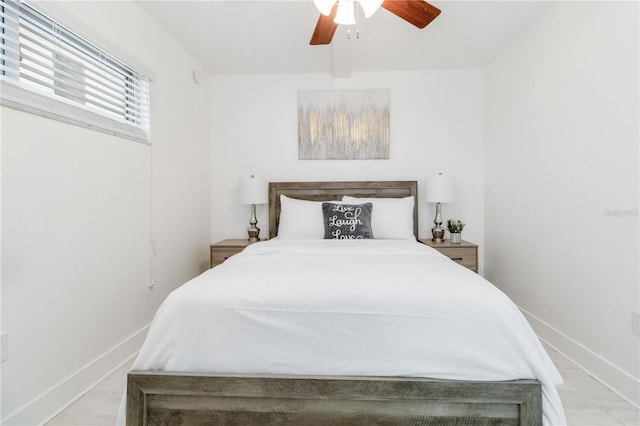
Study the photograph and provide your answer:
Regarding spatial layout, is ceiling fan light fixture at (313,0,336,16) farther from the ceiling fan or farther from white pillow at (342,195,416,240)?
white pillow at (342,195,416,240)

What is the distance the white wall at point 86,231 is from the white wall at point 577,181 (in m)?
3.00

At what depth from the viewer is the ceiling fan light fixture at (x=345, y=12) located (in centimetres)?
187

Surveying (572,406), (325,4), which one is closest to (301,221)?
(325,4)

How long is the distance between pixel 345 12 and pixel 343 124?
1.72m

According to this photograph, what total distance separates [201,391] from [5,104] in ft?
4.87

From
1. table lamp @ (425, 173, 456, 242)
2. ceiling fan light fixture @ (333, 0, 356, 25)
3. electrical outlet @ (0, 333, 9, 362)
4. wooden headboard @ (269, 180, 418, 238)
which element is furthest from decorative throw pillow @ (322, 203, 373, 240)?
electrical outlet @ (0, 333, 9, 362)

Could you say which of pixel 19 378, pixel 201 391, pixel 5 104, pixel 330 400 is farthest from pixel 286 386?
pixel 5 104

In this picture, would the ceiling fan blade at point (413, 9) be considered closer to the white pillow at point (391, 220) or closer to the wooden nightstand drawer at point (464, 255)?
the white pillow at point (391, 220)

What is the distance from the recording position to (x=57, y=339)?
5.66ft

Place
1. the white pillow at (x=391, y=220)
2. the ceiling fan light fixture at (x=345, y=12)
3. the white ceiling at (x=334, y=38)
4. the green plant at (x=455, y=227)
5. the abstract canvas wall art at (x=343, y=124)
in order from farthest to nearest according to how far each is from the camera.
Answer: the abstract canvas wall art at (x=343, y=124) < the green plant at (x=455, y=227) < the white pillow at (x=391, y=220) < the white ceiling at (x=334, y=38) < the ceiling fan light fixture at (x=345, y=12)

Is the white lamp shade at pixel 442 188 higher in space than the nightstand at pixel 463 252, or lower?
higher

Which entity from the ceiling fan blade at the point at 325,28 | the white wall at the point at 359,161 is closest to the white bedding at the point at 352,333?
the ceiling fan blade at the point at 325,28

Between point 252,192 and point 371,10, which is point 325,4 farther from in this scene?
point 252,192

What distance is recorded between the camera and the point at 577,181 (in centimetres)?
219
